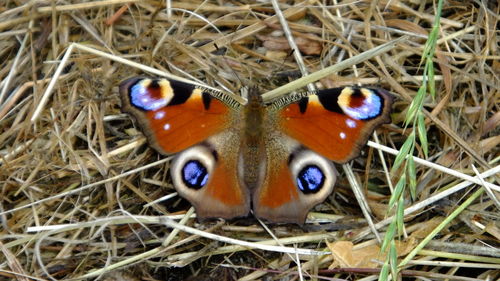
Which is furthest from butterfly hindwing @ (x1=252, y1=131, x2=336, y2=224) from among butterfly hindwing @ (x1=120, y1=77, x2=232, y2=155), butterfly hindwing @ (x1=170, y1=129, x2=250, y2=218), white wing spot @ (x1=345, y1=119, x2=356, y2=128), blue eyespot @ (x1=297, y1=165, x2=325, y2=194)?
butterfly hindwing @ (x1=120, y1=77, x2=232, y2=155)

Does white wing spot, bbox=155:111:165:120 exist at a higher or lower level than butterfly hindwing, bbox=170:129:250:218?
higher

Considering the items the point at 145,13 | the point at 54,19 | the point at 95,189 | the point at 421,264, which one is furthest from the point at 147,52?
the point at 421,264

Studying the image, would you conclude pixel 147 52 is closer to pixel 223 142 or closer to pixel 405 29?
pixel 223 142

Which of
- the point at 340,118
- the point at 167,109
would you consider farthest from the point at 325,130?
the point at 167,109

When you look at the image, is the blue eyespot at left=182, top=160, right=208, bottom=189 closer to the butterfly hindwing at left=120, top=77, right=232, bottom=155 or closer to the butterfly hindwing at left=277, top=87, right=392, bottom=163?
the butterfly hindwing at left=120, top=77, right=232, bottom=155

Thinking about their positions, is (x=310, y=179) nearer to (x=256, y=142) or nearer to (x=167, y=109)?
(x=256, y=142)

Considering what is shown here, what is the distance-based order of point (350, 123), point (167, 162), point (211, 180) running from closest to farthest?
point (350, 123), point (211, 180), point (167, 162)
